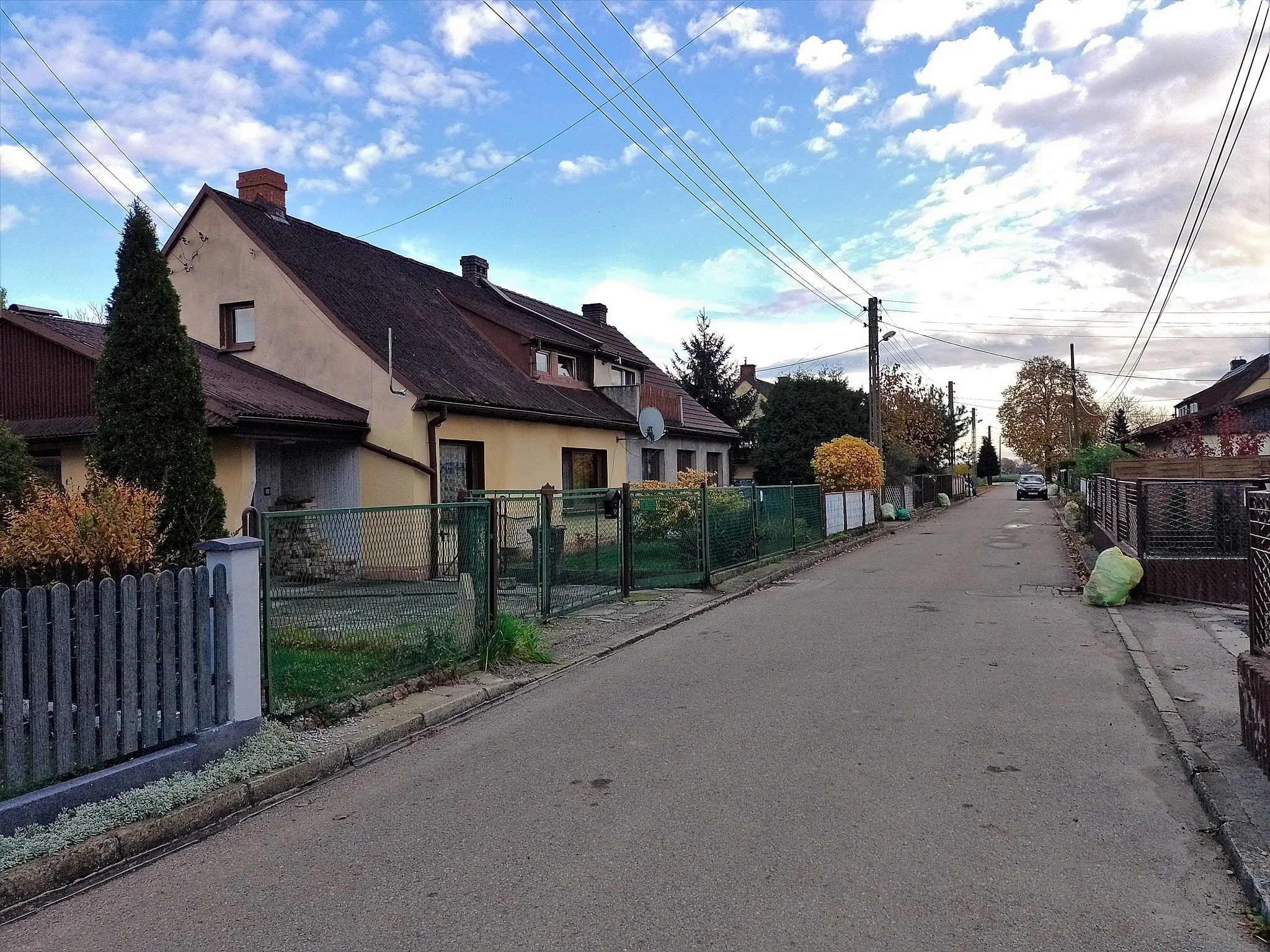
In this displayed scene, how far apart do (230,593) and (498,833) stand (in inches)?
88.9

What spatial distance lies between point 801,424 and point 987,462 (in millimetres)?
73464

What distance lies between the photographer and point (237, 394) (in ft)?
43.8

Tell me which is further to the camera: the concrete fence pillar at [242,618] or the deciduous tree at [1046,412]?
the deciduous tree at [1046,412]

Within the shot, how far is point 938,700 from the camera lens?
710 centimetres

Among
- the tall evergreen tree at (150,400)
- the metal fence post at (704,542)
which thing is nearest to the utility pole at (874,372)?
the metal fence post at (704,542)

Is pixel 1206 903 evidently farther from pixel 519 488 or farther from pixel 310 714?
pixel 519 488

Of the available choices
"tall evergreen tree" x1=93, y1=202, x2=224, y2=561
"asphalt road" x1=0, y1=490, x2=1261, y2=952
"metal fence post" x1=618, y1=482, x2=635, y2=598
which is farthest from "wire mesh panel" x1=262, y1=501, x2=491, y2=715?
"metal fence post" x1=618, y1=482, x2=635, y2=598

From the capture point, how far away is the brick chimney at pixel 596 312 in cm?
3022

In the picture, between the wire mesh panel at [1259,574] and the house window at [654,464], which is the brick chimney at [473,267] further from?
the wire mesh panel at [1259,574]

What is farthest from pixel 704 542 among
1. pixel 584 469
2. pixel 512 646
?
pixel 584 469

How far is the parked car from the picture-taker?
56469 millimetres

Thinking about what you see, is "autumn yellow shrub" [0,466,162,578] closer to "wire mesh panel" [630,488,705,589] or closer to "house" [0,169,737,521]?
"house" [0,169,737,521]

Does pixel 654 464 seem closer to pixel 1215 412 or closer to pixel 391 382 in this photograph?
pixel 391 382

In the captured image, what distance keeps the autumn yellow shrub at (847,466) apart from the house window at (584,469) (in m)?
7.96
